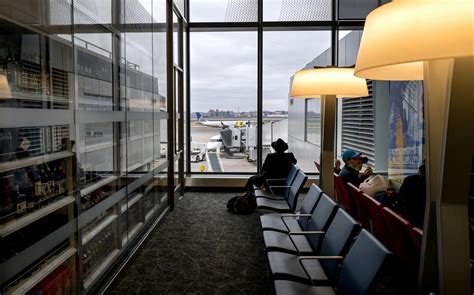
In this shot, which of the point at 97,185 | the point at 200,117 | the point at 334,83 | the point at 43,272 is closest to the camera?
the point at 43,272

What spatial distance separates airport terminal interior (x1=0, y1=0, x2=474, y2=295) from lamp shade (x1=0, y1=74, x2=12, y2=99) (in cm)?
1

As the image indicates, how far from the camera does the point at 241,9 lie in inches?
299

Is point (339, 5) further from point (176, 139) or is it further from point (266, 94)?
point (176, 139)

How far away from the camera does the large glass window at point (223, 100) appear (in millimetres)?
7824

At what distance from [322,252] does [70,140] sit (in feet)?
6.67

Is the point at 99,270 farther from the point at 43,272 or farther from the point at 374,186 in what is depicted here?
the point at 374,186

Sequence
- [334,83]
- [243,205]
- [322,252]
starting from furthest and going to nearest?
1. [243,205]
2. [334,83]
3. [322,252]

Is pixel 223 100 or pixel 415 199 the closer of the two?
pixel 415 199

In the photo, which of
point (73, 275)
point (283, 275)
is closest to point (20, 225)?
point (73, 275)

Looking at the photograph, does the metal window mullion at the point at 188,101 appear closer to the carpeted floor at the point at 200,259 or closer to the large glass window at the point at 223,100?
the large glass window at the point at 223,100

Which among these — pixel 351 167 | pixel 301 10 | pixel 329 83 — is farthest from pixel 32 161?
pixel 301 10

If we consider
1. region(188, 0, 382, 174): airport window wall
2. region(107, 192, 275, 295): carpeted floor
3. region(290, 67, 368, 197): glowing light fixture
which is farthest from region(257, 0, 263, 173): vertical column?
region(290, 67, 368, 197): glowing light fixture

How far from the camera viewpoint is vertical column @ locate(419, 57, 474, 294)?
150 cm

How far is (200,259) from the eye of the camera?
13.5ft
